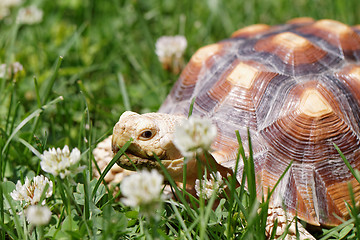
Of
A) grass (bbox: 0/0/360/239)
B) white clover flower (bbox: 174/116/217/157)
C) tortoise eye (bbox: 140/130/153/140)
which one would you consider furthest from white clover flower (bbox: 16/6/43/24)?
white clover flower (bbox: 174/116/217/157)

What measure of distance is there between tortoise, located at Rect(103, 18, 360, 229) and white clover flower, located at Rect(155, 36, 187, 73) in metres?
0.61

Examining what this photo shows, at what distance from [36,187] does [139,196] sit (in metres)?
0.67

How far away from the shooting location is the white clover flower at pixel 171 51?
2.91m

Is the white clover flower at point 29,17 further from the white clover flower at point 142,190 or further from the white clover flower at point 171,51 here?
the white clover flower at point 142,190

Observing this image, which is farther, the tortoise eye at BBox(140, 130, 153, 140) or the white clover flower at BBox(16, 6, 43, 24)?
the white clover flower at BBox(16, 6, 43, 24)

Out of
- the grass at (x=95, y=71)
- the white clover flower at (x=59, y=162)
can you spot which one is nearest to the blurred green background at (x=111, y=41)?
the grass at (x=95, y=71)

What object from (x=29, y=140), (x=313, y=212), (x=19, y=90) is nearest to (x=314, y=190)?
(x=313, y=212)

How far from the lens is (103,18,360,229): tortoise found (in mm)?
1804

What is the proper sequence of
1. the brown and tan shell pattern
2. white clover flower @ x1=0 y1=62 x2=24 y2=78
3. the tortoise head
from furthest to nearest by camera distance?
1. white clover flower @ x1=0 y1=62 x2=24 y2=78
2. the brown and tan shell pattern
3. the tortoise head

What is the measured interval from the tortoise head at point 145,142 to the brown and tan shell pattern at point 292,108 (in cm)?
23

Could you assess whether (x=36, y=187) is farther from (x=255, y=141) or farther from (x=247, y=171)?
(x=255, y=141)

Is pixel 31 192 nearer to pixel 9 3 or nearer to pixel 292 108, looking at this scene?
pixel 292 108

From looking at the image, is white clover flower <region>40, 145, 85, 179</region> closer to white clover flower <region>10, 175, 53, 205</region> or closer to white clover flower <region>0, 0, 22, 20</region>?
white clover flower <region>10, 175, 53, 205</region>

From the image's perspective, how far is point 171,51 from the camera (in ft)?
9.57
